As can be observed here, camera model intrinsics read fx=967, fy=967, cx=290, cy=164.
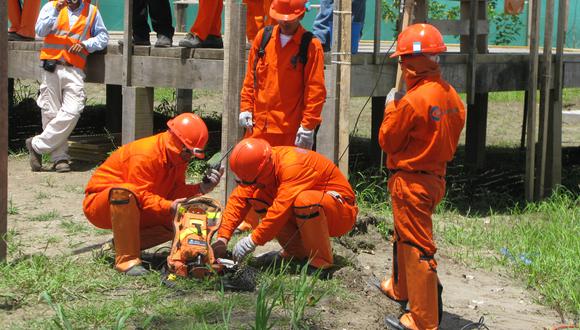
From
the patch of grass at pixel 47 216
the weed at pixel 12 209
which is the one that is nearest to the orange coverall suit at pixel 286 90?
the patch of grass at pixel 47 216

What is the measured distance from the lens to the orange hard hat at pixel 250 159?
644 centimetres

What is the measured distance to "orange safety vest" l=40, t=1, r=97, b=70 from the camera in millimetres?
10852

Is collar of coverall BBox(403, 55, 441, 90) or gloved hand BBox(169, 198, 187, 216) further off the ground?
collar of coverall BBox(403, 55, 441, 90)

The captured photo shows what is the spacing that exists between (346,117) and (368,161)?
4.49m

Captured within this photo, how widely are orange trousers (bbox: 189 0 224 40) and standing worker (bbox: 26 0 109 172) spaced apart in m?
1.66

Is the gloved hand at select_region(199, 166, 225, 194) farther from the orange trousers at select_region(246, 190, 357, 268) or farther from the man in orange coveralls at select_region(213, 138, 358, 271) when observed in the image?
the orange trousers at select_region(246, 190, 357, 268)

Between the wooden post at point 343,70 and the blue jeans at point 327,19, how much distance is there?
2.05 feet

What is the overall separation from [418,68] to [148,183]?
6.81ft

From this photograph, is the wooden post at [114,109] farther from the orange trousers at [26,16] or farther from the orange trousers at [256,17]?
the orange trousers at [256,17]

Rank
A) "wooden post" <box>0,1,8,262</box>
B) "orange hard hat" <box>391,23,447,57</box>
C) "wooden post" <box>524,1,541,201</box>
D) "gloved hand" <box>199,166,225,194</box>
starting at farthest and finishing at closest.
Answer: "wooden post" <box>524,1,541,201</box>, "gloved hand" <box>199,166,225,194</box>, "wooden post" <box>0,1,8,262</box>, "orange hard hat" <box>391,23,447,57</box>

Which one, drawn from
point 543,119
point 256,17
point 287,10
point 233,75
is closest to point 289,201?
point 287,10

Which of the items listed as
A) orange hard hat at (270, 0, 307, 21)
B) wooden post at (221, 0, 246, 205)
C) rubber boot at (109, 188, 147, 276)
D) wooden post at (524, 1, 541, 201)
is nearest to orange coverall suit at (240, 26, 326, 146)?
orange hard hat at (270, 0, 307, 21)

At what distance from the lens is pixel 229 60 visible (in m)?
8.31

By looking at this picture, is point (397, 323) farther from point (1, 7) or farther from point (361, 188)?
point (361, 188)
